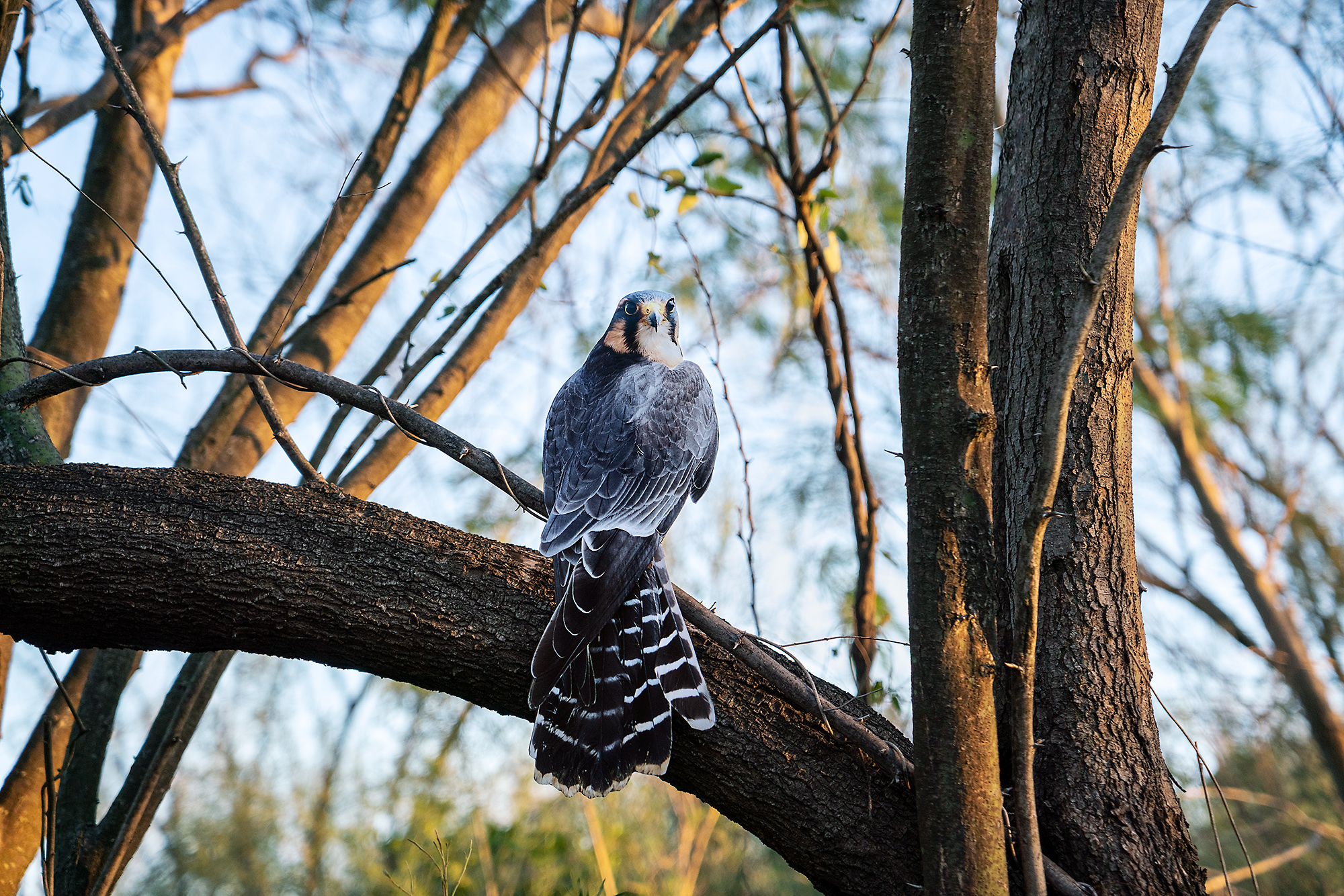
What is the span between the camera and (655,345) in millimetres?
3078

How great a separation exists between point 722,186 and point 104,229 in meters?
2.38

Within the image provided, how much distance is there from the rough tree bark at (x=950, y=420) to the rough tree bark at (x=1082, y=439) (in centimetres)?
28

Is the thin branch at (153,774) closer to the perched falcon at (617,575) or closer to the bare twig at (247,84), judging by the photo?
the perched falcon at (617,575)

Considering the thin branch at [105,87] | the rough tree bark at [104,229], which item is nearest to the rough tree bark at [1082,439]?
the thin branch at [105,87]

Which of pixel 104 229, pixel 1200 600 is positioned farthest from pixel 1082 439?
pixel 1200 600

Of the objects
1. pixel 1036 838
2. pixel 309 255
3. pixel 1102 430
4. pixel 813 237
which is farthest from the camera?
pixel 309 255

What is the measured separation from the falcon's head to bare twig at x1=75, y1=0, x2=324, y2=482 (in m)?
1.25

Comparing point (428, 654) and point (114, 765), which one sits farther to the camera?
point (114, 765)

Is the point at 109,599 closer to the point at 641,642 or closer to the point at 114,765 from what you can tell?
A: the point at 641,642

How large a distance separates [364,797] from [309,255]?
5214 millimetres

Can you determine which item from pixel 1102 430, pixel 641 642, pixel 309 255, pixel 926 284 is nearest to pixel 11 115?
pixel 309 255

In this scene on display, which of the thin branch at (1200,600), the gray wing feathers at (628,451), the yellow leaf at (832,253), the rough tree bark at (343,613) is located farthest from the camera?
the thin branch at (1200,600)

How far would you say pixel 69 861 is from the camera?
8.21ft

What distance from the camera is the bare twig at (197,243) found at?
2090mm
